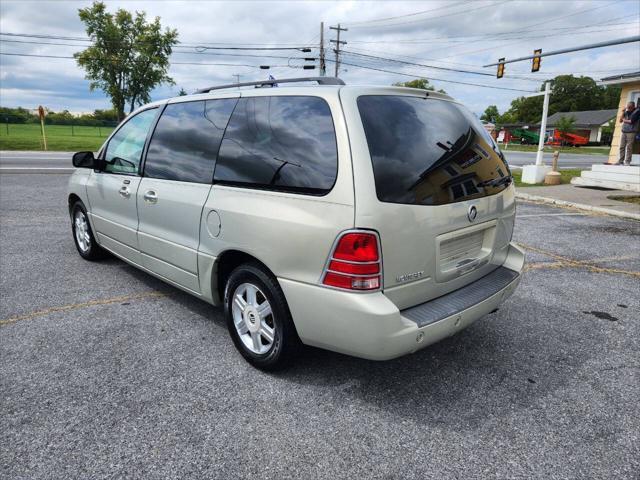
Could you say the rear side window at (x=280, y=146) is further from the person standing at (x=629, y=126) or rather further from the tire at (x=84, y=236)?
the person standing at (x=629, y=126)

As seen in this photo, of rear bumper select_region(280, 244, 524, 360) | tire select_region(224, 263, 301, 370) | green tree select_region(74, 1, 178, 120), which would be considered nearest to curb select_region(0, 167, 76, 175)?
tire select_region(224, 263, 301, 370)

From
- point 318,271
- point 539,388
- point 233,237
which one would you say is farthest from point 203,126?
point 539,388

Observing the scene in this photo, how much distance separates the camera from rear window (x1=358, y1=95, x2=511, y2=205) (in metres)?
2.47

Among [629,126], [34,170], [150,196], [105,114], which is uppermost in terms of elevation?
[105,114]

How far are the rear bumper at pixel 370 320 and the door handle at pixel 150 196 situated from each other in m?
1.60

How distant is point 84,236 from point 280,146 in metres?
3.64

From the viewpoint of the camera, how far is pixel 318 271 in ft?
8.10

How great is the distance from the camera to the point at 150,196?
369 cm

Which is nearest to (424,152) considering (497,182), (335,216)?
(335,216)

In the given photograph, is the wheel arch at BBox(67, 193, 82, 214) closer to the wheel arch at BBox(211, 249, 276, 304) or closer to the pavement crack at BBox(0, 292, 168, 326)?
the pavement crack at BBox(0, 292, 168, 326)

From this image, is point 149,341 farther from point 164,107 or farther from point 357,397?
point 164,107

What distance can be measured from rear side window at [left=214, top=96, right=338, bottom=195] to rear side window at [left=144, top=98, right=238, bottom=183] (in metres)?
0.13

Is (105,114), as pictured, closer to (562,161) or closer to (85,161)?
(562,161)

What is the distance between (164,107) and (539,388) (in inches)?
141
